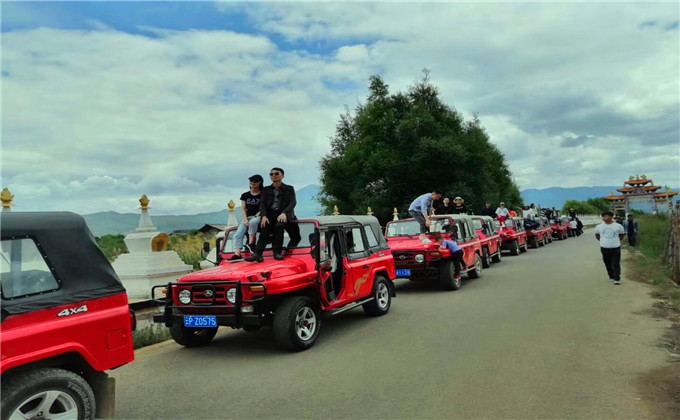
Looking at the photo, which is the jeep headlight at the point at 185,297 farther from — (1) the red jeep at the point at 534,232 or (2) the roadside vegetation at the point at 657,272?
(1) the red jeep at the point at 534,232

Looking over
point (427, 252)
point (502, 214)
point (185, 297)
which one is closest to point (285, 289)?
point (185, 297)

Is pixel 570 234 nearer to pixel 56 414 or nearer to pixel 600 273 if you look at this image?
pixel 600 273

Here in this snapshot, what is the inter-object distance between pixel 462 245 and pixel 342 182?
28605mm

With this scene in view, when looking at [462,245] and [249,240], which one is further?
[462,245]

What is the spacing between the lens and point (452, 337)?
7.18 m

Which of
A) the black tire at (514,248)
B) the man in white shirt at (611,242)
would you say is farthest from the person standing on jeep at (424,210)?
the black tire at (514,248)

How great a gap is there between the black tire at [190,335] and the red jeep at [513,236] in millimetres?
17754

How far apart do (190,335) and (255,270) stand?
4.78ft

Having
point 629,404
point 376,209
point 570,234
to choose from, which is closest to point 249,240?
point 629,404

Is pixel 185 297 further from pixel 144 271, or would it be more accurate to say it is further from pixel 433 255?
pixel 433 255

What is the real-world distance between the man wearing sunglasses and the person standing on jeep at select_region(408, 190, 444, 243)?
16.7 feet

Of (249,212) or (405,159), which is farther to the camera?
(405,159)

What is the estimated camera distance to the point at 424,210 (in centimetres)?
1232

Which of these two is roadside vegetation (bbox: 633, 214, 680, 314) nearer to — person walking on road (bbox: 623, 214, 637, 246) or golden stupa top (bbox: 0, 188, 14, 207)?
person walking on road (bbox: 623, 214, 637, 246)
